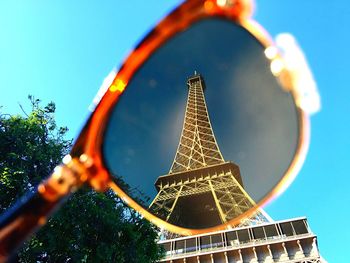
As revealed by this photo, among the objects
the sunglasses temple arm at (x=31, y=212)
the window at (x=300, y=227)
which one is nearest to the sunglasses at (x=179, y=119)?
the sunglasses temple arm at (x=31, y=212)

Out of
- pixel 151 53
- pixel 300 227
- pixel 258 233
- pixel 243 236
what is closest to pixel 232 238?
pixel 243 236

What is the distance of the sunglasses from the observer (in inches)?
49.9

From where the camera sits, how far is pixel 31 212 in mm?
938

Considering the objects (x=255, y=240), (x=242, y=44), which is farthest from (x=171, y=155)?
(x=255, y=240)

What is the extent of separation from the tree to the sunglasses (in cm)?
698

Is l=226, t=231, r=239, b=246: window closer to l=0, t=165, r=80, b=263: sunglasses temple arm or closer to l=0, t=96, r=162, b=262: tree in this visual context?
l=0, t=96, r=162, b=262: tree

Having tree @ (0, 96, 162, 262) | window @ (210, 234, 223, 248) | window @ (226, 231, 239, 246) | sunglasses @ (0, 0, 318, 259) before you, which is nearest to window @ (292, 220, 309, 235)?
window @ (226, 231, 239, 246)

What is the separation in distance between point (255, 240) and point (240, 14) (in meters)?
26.0

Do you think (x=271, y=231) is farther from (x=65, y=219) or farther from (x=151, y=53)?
(x=151, y=53)

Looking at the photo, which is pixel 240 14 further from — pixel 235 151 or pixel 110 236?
pixel 110 236

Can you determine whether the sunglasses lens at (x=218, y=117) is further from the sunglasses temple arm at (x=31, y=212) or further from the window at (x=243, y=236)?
the window at (x=243, y=236)

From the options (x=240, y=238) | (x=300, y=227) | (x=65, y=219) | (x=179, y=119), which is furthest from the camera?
(x=240, y=238)

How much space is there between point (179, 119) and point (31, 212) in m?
1.57

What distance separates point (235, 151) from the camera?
2371mm
